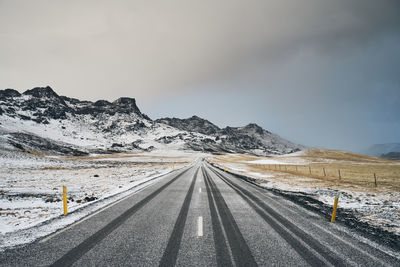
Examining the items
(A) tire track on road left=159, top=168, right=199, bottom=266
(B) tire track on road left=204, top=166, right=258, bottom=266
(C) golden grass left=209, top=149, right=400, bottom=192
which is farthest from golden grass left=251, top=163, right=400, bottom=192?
(A) tire track on road left=159, top=168, right=199, bottom=266

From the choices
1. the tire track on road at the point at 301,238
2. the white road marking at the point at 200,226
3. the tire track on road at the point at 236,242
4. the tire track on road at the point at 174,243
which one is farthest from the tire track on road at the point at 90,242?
the tire track on road at the point at 301,238

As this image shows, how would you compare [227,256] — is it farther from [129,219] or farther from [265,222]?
[129,219]

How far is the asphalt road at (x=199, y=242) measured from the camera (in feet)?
15.5

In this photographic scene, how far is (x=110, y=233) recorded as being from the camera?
633 cm

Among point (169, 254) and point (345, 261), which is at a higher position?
point (169, 254)

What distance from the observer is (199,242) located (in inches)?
224

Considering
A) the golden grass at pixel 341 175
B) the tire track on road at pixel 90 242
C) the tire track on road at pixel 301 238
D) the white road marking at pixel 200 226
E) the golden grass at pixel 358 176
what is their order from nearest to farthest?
the tire track on road at pixel 90 242, the tire track on road at pixel 301 238, the white road marking at pixel 200 226, the golden grass at pixel 341 175, the golden grass at pixel 358 176

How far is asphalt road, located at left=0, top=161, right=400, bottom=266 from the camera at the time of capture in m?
4.73

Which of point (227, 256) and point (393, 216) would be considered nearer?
point (227, 256)

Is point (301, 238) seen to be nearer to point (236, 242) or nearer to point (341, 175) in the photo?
point (236, 242)

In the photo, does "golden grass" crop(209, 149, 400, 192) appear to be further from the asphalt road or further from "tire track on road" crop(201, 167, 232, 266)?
"tire track on road" crop(201, 167, 232, 266)

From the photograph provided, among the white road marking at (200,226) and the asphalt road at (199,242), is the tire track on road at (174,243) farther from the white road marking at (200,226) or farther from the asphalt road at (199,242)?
the white road marking at (200,226)

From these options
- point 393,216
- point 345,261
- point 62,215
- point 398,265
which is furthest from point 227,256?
point 393,216

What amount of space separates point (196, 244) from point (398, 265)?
5.48 metres
